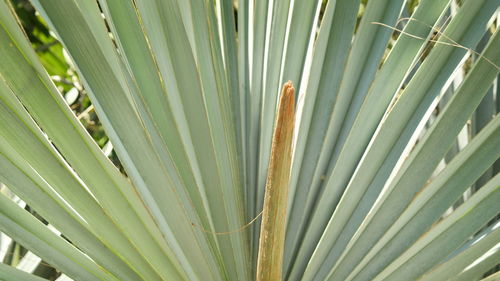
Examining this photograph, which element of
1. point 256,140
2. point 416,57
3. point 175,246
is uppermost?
point 416,57

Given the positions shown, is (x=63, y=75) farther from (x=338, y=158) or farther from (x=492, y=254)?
(x=492, y=254)

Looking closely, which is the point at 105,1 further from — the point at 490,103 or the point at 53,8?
the point at 490,103

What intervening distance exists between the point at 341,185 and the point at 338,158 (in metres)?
0.05

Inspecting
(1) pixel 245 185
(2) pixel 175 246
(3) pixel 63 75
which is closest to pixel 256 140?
(1) pixel 245 185

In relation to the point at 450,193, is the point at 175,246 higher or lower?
lower

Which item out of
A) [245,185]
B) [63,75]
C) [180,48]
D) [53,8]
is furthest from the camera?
[63,75]

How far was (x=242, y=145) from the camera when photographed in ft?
3.14

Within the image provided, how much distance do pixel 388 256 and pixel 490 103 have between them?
1.95ft

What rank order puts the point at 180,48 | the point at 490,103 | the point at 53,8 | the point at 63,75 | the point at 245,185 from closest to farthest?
the point at 53,8 → the point at 180,48 → the point at 245,185 → the point at 490,103 → the point at 63,75

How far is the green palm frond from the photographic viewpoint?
28.1 inches

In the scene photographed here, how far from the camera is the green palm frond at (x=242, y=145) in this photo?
0.71 metres

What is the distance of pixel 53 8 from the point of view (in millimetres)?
631

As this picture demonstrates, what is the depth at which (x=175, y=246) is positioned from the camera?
820mm

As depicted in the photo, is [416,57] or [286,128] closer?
[286,128]
